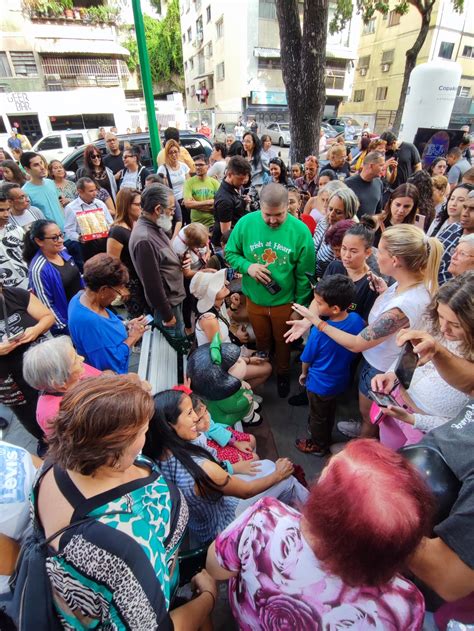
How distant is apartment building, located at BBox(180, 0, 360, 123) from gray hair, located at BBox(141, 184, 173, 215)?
85.7 feet

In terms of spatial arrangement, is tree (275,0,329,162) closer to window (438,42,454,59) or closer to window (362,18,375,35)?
window (438,42,454,59)

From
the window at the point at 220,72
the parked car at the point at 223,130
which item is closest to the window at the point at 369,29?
the window at the point at 220,72

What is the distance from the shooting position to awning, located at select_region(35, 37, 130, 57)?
2138 centimetres

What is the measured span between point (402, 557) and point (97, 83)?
3016cm

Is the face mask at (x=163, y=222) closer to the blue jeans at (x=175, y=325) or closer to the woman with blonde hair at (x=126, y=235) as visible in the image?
the woman with blonde hair at (x=126, y=235)

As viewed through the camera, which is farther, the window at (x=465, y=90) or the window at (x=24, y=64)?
the window at (x=465, y=90)

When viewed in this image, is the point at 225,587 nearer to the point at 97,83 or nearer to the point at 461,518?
the point at 461,518

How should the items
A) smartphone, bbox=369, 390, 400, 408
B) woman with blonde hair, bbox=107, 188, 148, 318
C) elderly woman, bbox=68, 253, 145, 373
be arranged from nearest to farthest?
smartphone, bbox=369, 390, 400, 408 → elderly woman, bbox=68, 253, 145, 373 → woman with blonde hair, bbox=107, 188, 148, 318

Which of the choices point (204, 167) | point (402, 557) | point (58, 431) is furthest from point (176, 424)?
point (204, 167)

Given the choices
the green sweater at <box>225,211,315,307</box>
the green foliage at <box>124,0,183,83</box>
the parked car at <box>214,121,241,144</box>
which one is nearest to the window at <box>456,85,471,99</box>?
the parked car at <box>214,121,241,144</box>

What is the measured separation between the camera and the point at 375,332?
2.06 meters

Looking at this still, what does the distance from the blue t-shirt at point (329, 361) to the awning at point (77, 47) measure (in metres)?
28.7

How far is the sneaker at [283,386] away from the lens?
3.31 metres

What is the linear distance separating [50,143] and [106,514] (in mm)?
16824
